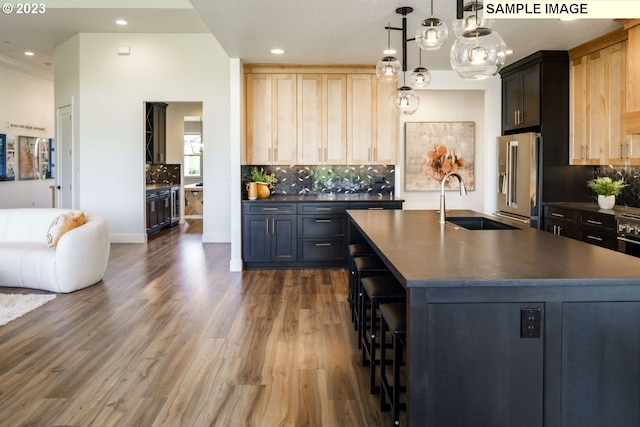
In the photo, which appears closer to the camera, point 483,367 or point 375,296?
point 483,367

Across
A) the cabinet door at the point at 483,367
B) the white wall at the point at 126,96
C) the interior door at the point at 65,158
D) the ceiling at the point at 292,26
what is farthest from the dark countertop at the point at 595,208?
the interior door at the point at 65,158

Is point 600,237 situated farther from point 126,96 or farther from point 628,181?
point 126,96

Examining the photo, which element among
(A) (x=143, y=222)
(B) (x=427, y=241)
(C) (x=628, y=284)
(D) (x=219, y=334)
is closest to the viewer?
(C) (x=628, y=284)

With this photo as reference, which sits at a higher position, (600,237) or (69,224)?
(69,224)

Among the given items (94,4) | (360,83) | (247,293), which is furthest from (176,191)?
(247,293)

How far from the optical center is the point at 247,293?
5289 millimetres

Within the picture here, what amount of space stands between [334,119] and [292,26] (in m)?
2.04

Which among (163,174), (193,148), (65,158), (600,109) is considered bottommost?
(163,174)

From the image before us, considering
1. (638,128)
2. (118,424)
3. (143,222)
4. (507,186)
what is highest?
(638,128)

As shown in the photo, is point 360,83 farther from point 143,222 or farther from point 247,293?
point 143,222

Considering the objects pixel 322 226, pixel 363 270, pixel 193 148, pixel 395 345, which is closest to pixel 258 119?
pixel 322 226

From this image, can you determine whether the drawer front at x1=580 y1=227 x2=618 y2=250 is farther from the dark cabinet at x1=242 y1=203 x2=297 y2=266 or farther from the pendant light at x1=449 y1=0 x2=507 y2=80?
the dark cabinet at x1=242 y1=203 x2=297 y2=266

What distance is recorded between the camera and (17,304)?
469 cm

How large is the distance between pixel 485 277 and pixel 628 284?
53 cm
